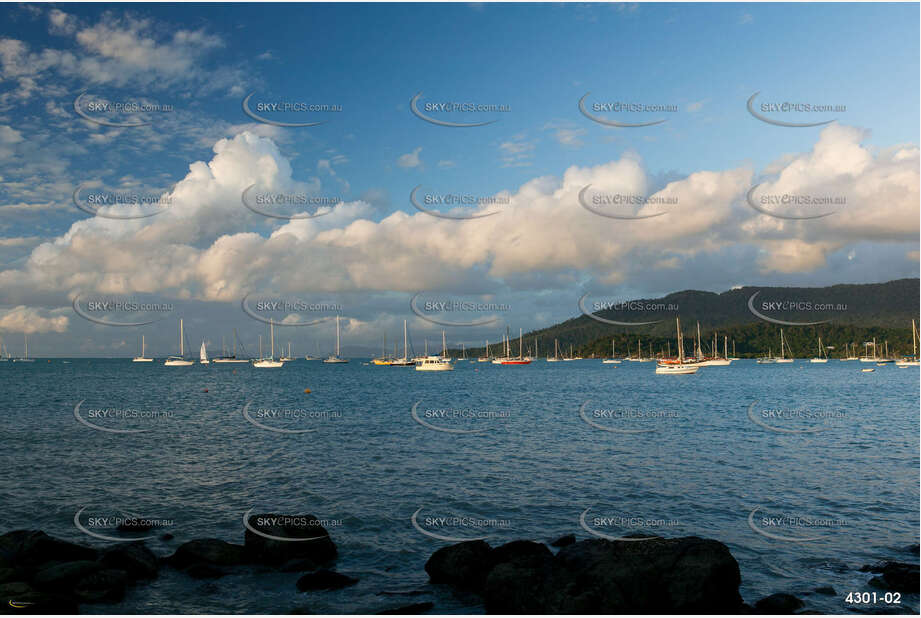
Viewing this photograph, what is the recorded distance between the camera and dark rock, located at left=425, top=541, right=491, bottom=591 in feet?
53.9

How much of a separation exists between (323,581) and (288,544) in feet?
8.94

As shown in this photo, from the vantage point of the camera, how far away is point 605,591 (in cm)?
1398

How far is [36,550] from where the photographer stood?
17.4 m

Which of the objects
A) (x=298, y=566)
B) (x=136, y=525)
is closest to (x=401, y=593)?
(x=298, y=566)

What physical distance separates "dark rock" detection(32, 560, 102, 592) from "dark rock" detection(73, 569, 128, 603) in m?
0.14

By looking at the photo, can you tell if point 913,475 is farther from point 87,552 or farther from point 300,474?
point 87,552

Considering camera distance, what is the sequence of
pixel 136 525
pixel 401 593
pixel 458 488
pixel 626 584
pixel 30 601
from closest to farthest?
pixel 30 601, pixel 626 584, pixel 401 593, pixel 136 525, pixel 458 488

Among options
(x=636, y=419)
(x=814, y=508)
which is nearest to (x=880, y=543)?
(x=814, y=508)

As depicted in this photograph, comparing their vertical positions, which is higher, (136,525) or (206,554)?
(206,554)

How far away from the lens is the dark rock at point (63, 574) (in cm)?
1527

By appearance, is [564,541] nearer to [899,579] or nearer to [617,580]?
[617,580]

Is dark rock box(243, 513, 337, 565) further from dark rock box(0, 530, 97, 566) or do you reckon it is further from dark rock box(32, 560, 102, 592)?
dark rock box(0, 530, 97, 566)

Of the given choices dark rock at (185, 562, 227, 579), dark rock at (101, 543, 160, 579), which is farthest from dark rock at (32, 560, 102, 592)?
dark rock at (185, 562, 227, 579)

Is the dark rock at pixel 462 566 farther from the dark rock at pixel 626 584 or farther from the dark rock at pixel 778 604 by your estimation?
the dark rock at pixel 778 604
